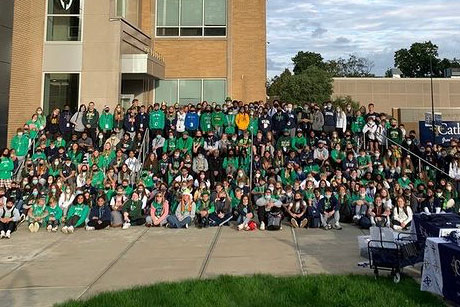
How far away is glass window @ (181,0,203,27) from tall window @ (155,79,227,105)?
3.11 metres

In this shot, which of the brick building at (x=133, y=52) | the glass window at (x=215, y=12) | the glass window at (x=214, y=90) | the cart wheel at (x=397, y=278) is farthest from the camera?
the glass window at (x=215, y=12)

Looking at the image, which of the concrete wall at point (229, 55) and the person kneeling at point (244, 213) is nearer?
the person kneeling at point (244, 213)

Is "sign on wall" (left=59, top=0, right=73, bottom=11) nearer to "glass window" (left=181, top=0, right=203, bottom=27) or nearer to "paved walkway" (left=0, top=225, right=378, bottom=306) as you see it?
"glass window" (left=181, top=0, right=203, bottom=27)

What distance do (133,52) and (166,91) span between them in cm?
354

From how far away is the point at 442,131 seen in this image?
995 inches

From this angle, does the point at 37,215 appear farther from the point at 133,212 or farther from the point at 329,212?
the point at 329,212

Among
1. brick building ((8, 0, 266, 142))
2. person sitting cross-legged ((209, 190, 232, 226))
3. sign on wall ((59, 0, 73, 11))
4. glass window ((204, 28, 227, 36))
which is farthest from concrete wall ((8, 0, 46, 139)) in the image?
person sitting cross-legged ((209, 190, 232, 226))

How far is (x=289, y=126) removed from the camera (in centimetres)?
1634

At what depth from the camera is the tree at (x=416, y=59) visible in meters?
100

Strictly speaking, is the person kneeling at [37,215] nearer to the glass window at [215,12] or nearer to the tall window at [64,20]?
the tall window at [64,20]

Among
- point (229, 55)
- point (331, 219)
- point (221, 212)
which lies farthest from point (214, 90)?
point (331, 219)

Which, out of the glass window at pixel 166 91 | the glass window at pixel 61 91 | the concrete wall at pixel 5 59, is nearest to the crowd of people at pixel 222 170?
the concrete wall at pixel 5 59

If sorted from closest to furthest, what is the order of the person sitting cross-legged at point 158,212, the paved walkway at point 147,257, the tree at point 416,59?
1. the paved walkway at point 147,257
2. the person sitting cross-legged at point 158,212
3. the tree at point 416,59

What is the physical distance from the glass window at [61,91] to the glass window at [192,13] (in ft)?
24.1
